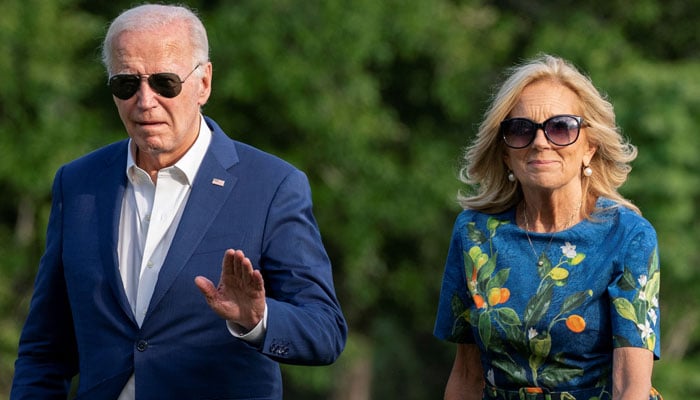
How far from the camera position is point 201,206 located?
4352 millimetres

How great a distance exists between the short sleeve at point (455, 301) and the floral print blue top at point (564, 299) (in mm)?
45

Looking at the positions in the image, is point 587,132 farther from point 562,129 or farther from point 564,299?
point 564,299

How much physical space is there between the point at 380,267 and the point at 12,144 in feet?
17.0

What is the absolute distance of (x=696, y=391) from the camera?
691 inches

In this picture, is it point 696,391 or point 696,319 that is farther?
A: point 696,319

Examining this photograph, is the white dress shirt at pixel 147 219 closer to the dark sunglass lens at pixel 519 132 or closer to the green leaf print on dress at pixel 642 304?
the dark sunglass lens at pixel 519 132

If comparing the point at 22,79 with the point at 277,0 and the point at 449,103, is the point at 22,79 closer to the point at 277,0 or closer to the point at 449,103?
the point at 277,0

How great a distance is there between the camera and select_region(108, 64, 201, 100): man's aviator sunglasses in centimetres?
438

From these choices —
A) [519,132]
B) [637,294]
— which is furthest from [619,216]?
[519,132]

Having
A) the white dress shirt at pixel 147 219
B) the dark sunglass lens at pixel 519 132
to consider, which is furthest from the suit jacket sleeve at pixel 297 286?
the dark sunglass lens at pixel 519 132

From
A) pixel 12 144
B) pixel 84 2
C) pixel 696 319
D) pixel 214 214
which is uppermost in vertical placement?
pixel 84 2

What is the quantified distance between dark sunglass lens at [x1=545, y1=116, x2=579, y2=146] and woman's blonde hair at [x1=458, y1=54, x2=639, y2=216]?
7 centimetres

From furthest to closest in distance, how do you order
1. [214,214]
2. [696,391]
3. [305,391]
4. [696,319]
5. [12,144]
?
[305,391], [696,319], [696,391], [12,144], [214,214]

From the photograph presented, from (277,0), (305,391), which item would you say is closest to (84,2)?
(277,0)
